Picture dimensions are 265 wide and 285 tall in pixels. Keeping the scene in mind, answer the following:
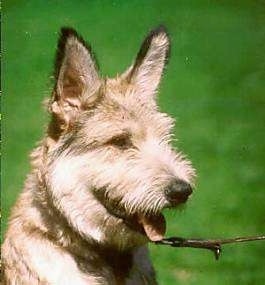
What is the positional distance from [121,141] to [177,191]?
24 cm

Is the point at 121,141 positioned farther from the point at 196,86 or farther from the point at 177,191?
the point at 196,86

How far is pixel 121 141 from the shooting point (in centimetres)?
262

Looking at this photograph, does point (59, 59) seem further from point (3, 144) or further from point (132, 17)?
point (3, 144)

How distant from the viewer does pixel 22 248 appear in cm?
261

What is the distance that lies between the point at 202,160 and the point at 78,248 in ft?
5.26

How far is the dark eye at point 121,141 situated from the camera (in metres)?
2.61

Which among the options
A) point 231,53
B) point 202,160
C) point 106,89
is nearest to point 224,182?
point 202,160

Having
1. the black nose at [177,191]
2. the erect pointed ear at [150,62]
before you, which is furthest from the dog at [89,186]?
the erect pointed ear at [150,62]

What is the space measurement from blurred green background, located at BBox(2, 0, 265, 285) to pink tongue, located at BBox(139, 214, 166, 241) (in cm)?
53

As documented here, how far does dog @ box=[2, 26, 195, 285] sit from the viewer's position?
256cm

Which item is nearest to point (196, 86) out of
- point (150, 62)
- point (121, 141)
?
point (150, 62)

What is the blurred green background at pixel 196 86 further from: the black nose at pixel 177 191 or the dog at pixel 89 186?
the black nose at pixel 177 191

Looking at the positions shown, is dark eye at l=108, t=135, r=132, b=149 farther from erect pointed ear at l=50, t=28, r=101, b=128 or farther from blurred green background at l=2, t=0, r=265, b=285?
blurred green background at l=2, t=0, r=265, b=285

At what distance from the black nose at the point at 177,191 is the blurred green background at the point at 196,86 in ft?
2.02
